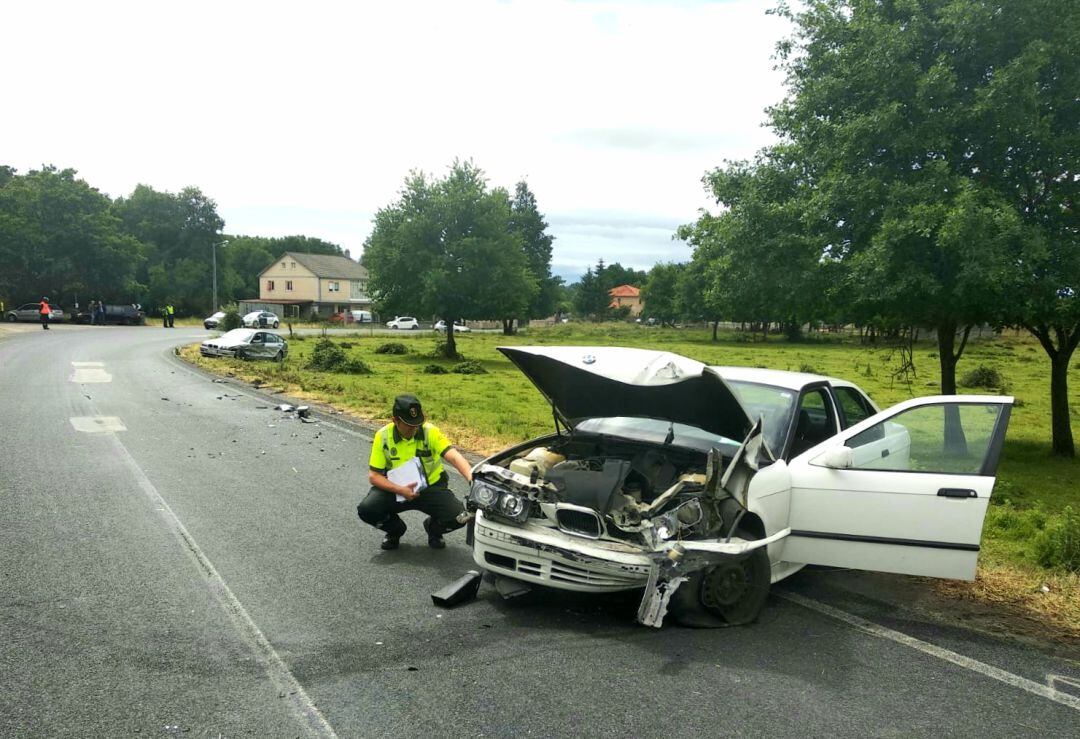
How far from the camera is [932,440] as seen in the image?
5402mm

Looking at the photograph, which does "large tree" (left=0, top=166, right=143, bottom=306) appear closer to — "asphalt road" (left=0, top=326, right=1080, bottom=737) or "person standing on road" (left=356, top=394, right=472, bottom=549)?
"asphalt road" (left=0, top=326, right=1080, bottom=737)

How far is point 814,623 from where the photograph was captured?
16.7 ft

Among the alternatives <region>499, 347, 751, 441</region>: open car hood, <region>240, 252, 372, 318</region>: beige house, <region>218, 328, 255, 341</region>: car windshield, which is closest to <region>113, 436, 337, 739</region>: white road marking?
<region>499, 347, 751, 441</region>: open car hood

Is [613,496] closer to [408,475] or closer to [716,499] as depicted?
[716,499]

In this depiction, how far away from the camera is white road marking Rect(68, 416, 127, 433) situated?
1238cm

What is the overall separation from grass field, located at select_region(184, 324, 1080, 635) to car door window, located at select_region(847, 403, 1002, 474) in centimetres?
120

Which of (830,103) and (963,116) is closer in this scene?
(963,116)

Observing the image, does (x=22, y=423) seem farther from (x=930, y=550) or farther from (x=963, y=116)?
(x=963, y=116)

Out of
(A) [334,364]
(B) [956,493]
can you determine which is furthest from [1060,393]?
(A) [334,364]

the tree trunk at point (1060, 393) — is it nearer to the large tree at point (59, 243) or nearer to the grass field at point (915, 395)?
the grass field at point (915, 395)

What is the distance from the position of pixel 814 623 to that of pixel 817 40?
11.4 m

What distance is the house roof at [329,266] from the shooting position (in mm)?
96006

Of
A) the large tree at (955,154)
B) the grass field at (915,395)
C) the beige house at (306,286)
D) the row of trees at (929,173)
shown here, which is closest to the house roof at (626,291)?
the beige house at (306,286)

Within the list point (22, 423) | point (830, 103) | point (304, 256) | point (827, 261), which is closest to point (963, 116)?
point (830, 103)
